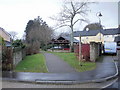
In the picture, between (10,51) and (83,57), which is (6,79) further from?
(83,57)

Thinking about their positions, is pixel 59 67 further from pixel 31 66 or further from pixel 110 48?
pixel 110 48

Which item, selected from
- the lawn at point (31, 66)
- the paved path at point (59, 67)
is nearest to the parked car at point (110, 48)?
the paved path at point (59, 67)

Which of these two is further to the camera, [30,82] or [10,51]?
[10,51]

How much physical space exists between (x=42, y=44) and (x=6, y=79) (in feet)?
145

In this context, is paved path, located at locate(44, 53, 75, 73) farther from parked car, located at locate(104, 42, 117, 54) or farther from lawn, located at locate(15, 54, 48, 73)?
parked car, located at locate(104, 42, 117, 54)

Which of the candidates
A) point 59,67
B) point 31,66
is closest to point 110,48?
point 59,67

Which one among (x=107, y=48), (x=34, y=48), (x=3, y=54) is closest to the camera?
(x=3, y=54)

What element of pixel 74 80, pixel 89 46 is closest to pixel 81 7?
pixel 89 46

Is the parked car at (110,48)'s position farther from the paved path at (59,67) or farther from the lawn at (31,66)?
the lawn at (31,66)

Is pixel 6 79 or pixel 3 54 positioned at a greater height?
pixel 3 54

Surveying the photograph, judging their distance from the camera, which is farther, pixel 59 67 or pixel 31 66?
pixel 31 66

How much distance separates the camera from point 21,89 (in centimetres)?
790

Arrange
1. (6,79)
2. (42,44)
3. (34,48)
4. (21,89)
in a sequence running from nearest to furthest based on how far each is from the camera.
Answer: (21,89) → (6,79) → (34,48) → (42,44)

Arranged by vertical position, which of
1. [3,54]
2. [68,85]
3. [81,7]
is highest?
[81,7]
